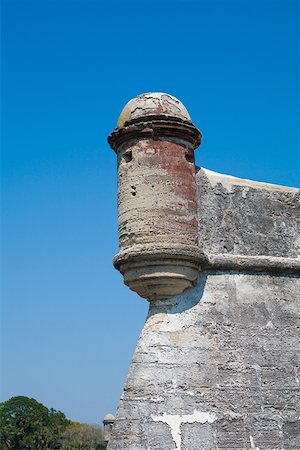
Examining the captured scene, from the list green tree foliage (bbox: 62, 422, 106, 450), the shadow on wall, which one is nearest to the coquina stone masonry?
the shadow on wall

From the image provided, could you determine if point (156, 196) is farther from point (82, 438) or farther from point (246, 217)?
point (82, 438)

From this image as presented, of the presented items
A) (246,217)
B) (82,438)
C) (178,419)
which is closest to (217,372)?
(178,419)

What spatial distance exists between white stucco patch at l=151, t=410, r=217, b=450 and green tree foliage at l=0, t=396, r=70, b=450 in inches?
1264

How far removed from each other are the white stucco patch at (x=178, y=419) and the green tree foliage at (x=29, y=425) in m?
32.1

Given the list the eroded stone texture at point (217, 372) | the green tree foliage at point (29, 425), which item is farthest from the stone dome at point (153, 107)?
the green tree foliage at point (29, 425)

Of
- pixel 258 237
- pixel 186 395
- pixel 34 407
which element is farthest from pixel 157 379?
pixel 34 407

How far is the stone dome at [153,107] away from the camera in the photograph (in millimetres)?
5398

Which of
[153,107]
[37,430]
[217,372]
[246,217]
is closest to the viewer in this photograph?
[217,372]

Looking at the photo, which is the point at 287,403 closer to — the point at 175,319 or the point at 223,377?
the point at 223,377

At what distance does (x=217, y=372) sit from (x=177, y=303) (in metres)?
0.58

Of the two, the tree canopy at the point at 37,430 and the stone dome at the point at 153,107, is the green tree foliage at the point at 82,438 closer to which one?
the tree canopy at the point at 37,430

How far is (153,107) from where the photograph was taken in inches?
213

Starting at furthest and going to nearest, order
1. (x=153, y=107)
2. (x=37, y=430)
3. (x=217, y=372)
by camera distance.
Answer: (x=37, y=430) < (x=153, y=107) < (x=217, y=372)

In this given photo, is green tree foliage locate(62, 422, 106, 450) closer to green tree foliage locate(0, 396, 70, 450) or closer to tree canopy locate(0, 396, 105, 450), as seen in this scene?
tree canopy locate(0, 396, 105, 450)
